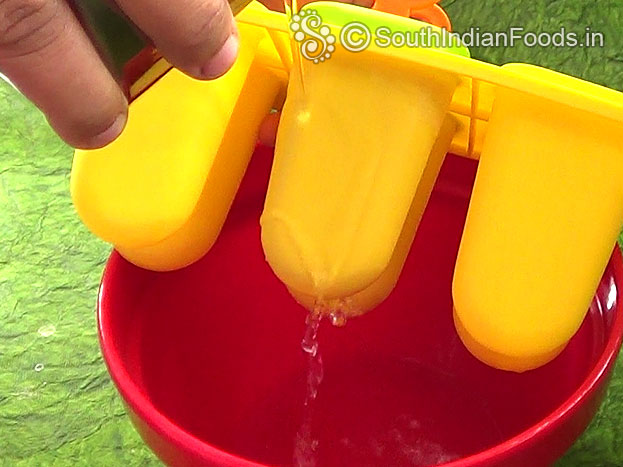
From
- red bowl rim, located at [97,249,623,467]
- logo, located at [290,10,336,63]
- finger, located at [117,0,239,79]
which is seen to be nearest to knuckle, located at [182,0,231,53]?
finger, located at [117,0,239,79]

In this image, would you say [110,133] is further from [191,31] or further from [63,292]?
[63,292]

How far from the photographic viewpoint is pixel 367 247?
0.58 m

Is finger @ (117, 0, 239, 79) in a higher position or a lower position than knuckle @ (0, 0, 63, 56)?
lower

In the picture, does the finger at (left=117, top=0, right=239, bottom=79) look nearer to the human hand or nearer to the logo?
the human hand

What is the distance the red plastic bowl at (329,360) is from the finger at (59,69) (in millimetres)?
257

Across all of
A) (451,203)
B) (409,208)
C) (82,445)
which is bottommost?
(82,445)

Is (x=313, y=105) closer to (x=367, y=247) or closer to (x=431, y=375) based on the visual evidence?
(x=367, y=247)

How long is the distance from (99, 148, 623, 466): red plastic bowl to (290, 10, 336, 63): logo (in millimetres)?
223

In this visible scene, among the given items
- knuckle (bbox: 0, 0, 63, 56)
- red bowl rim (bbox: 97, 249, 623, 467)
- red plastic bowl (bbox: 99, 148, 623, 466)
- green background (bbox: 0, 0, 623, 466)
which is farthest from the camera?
green background (bbox: 0, 0, 623, 466)

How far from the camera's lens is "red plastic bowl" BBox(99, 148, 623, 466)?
0.71 metres

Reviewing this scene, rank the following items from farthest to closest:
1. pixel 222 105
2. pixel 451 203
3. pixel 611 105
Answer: pixel 451 203
pixel 222 105
pixel 611 105

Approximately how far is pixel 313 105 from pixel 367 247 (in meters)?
0.09

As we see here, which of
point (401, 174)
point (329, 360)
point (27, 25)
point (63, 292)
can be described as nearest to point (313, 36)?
point (401, 174)

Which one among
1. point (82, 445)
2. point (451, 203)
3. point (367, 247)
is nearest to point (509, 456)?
point (367, 247)
